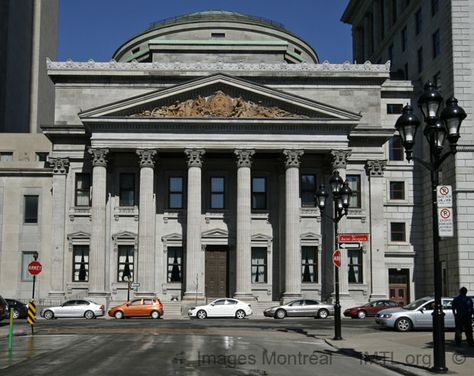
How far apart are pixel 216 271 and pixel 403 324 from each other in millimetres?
25828

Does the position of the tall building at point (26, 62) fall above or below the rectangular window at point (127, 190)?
above

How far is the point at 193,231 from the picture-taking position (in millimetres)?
54312

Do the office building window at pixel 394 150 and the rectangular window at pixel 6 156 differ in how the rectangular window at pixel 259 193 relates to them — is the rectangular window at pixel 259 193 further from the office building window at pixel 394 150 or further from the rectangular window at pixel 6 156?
the rectangular window at pixel 6 156

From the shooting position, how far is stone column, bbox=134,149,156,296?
177ft

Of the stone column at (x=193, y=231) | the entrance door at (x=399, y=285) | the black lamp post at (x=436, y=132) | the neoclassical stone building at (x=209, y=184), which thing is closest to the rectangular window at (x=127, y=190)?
the neoclassical stone building at (x=209, y=184)

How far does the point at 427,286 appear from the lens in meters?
61.7

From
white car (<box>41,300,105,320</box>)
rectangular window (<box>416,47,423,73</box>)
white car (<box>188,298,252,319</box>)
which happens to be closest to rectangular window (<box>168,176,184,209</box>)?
white car (<box>188,298,252,319</box>)

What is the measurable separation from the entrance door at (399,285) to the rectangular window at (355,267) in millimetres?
6086

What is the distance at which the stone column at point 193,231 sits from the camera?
2135 inches

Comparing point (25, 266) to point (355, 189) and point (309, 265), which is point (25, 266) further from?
point (355, 189)

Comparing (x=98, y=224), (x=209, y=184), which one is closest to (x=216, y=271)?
(x=209, y=184)

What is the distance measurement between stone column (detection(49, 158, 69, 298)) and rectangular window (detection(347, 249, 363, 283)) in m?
21.8

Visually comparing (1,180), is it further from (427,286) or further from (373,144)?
(427,286)

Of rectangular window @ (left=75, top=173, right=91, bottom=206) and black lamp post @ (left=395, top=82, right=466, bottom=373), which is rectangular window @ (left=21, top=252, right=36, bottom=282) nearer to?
rectangular window @ (left=75, top=173, right=91, bottom=206)
